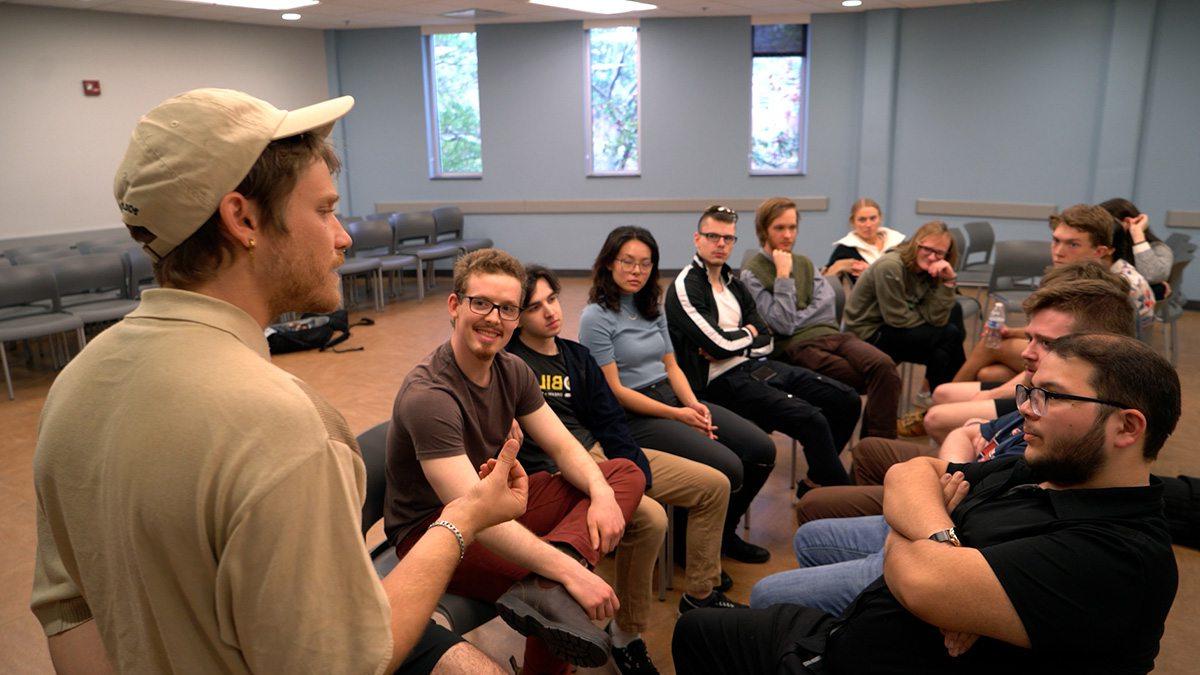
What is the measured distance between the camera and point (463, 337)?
250cm

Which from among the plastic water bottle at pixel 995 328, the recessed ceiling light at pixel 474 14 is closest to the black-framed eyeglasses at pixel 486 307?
the plastic water bottle at pixel 995 328

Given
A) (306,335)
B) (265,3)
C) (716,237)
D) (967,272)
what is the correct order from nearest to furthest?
(716,237) → (306,335) → (967,272) → (265,3)

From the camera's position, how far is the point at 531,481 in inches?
105

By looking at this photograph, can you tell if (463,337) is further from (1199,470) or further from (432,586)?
(1199,470)

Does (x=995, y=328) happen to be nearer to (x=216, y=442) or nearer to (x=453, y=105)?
(x=216, y=442)

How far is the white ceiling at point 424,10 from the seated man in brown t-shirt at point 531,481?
7.15 m

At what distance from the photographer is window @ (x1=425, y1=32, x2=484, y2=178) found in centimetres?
1106

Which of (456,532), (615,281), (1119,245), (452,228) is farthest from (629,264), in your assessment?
(452,228)

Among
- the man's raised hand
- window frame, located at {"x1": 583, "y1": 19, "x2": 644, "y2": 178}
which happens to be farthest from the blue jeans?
window frame, located at {"x1": 583, "y1": 19, "x2": 644, "y2": 178}

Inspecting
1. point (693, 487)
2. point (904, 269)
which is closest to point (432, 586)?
point (693, 487)

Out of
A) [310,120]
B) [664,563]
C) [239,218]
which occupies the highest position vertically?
[310,120]

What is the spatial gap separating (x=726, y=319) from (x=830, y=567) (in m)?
1.88

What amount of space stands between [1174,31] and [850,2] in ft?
10.6

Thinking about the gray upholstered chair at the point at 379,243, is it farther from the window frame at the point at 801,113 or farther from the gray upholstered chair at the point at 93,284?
the window frame at the point at 801,113
